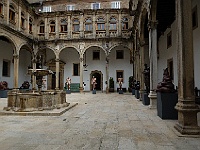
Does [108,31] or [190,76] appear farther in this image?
[108,31]

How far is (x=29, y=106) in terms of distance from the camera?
7051 mm

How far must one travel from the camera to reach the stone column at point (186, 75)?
3926 mm

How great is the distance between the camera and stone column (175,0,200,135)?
12.9 feet

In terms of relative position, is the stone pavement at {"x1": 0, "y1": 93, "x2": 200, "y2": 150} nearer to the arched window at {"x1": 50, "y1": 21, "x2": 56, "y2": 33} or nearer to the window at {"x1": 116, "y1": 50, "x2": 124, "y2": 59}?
the window at {"x1": 116, "y1": 50, "x2": 124, "y2": 59}

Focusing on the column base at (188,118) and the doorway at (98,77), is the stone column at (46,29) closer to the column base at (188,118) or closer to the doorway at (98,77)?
the doorway at (98,77)

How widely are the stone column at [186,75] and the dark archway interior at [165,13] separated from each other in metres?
5.63

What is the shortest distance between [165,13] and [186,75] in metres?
7.70

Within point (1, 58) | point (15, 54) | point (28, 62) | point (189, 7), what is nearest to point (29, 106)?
point (189, 7)

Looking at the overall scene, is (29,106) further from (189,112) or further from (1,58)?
(1,58)

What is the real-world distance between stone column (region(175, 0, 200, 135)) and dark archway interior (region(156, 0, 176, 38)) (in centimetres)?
563

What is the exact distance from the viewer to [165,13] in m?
10.6

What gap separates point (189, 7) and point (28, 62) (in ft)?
78.8

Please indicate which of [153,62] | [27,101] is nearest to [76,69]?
[27,101]

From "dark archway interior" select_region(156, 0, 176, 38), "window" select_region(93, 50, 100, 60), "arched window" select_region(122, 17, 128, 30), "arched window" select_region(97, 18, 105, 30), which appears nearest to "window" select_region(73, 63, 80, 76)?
"window" select_region(93, 50, 100, 60)
